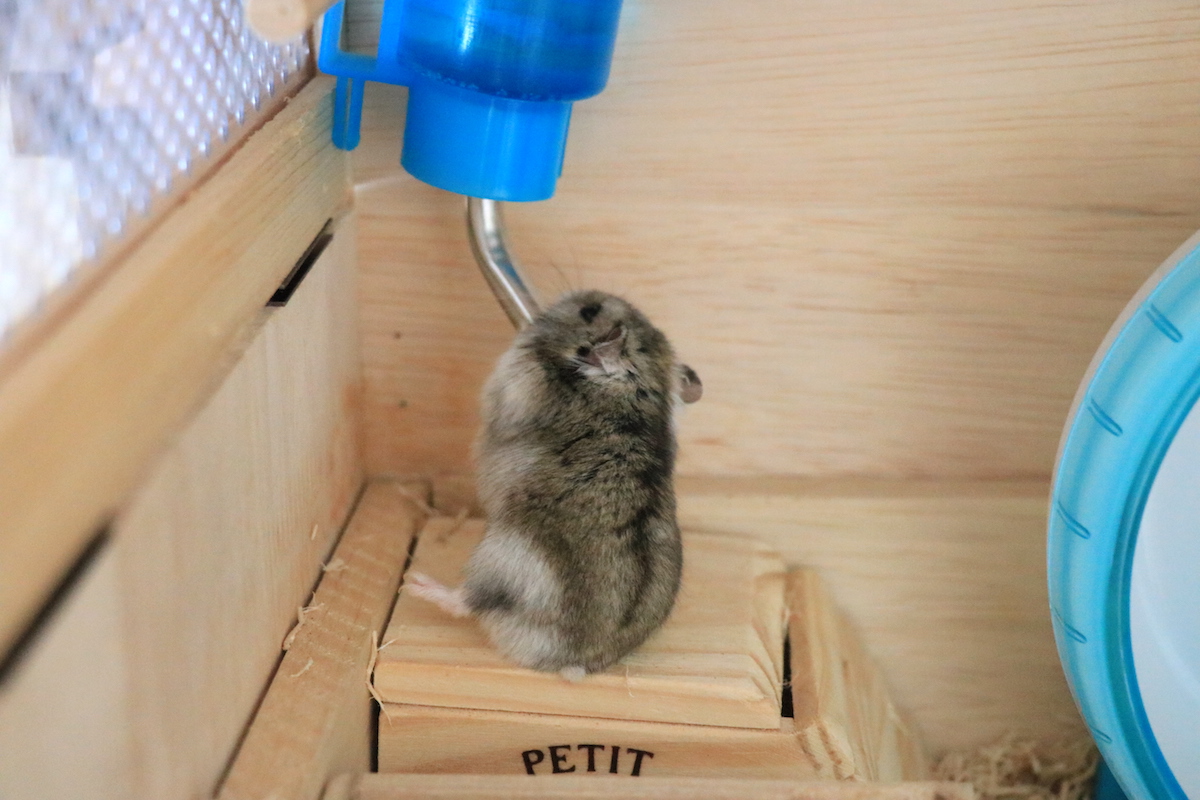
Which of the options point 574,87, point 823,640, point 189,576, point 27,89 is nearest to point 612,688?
point 823,640

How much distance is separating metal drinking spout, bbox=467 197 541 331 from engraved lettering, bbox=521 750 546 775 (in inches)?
14.8

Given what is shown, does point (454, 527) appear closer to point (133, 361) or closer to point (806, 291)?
point (806, 291)

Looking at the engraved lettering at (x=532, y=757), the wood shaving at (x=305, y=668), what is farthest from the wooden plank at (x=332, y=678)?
the engraved lettering at (x=532, y=757)

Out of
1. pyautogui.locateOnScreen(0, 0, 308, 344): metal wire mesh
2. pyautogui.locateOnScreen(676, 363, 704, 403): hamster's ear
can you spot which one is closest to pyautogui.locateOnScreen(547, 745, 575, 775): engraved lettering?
pyautogui.locateOnScreen(676, 363, 704, 403): hamster's ear

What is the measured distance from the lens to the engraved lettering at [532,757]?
919mm

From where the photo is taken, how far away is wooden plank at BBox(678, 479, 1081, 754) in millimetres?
1108

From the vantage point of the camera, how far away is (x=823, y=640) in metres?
1.03

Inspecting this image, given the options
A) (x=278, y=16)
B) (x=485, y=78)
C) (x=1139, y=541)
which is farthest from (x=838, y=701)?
(x=278, y=16)

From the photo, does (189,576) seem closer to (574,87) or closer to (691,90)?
(574,87)

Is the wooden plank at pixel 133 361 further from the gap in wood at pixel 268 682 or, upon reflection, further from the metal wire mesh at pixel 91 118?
the gap in wood at pixel 268 682

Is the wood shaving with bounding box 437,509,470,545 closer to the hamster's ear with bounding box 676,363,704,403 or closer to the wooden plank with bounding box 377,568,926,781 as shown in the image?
the wooden plank with bounding box 377,568,926,781

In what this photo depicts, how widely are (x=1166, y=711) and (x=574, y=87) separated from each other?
0.69 metres

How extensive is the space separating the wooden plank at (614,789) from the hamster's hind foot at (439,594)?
0.49ft

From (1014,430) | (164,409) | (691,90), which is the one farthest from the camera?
(1014,430)
